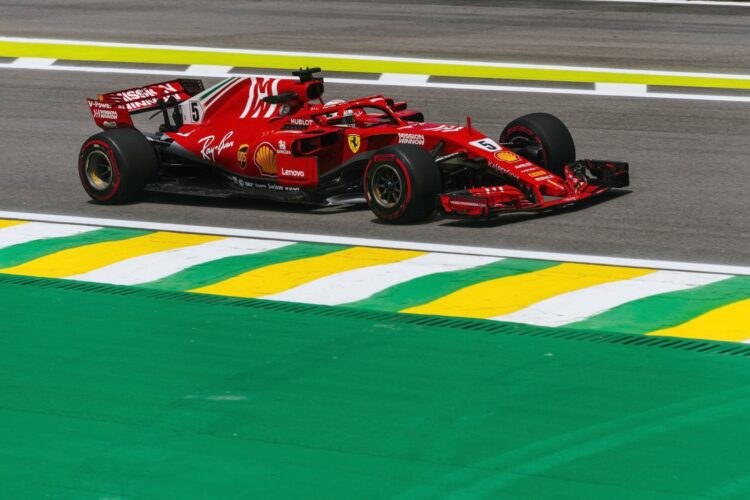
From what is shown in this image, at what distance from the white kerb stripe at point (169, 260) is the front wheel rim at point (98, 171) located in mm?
1770

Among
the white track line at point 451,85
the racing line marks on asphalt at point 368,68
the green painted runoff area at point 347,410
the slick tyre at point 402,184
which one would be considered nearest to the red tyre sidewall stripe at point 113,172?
the slick tyre at point 402,184

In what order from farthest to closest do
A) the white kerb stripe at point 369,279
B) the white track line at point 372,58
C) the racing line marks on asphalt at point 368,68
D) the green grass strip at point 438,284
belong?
the white track line at point 372,58 → the racing line marks on asphalt at point 368,68 → the white kerb stripe at point 369,279 → the green grass strip at point 438,284

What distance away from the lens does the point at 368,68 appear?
21.2 m

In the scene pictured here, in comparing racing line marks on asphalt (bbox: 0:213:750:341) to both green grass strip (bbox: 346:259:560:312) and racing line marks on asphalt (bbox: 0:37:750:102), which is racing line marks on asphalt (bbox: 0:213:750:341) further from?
racing line marks on asphalt (bbox: 0:37:750:102)

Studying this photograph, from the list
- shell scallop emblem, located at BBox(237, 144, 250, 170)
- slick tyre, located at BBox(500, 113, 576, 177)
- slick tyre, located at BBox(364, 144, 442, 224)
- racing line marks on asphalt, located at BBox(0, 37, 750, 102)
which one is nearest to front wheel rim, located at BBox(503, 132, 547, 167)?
slick tyre, located at BBox(500, 113, 576, 177)

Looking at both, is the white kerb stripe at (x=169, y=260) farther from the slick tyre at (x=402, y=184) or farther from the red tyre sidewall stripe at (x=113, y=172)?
the red tyre sidewall stripe at (x=113, y=172)

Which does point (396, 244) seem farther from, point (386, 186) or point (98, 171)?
point (98, 171)

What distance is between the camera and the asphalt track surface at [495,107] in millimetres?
12141

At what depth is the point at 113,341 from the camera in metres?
9.20

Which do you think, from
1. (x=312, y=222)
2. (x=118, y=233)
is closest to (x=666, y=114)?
(x=312, y=222)

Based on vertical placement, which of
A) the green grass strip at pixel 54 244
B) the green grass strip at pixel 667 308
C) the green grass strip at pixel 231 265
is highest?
the green grass strip at pixel 54 244

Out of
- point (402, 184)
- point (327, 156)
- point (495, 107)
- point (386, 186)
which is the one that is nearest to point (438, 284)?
point (402, 184)

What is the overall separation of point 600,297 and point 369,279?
168 cm

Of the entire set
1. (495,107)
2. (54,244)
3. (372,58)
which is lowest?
(54,244)
